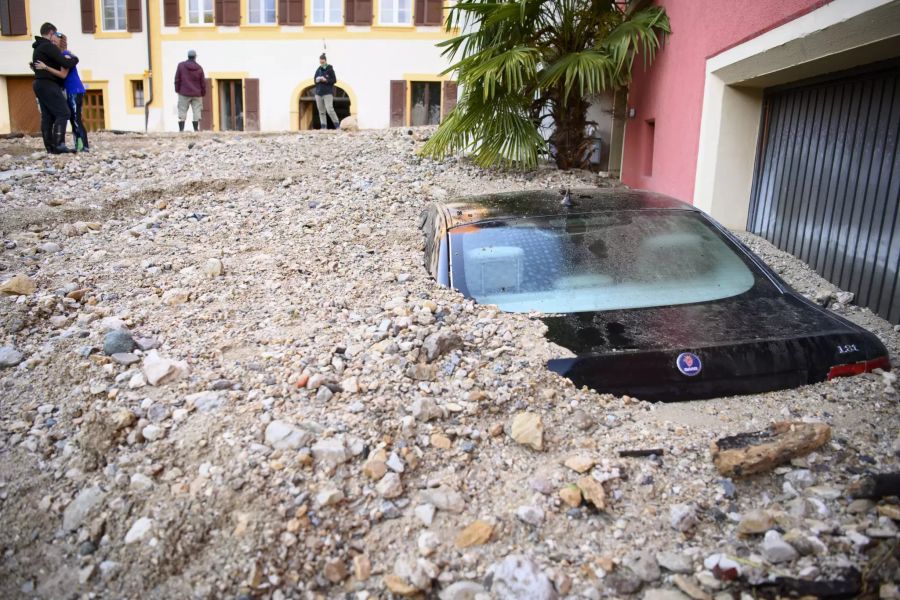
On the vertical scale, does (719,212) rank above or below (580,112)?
below

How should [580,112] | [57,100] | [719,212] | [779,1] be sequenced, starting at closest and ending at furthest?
[779,1] < [719,212] < [580,112] < [57,100]

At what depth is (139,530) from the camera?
2271 millimetres

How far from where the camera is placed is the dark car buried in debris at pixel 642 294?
2.60 m

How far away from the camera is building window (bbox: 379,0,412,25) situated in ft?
62.7

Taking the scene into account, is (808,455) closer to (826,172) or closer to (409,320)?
(409,320)

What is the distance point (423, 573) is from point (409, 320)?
4.61 feet

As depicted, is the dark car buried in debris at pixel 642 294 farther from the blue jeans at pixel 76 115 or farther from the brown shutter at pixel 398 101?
the brown shutter at pixel 398 101

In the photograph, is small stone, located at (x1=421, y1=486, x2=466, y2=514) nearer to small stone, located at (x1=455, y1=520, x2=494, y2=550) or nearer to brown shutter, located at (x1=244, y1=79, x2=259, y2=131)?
small stone, located at (x1=455, y1=520, x2=494, y2=550)

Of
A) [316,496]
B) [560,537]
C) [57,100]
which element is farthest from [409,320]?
[57,100]

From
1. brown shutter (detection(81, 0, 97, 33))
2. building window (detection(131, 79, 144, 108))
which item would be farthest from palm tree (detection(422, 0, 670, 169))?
brown shutter (detection(81, 0, 97, 33))

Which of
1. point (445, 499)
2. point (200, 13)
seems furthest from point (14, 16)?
point (445, 499)

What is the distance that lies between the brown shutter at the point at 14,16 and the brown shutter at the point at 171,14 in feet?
15.2

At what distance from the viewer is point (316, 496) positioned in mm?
2324

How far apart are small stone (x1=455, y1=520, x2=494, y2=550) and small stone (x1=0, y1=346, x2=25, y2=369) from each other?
267 cm
